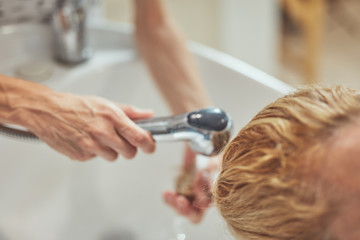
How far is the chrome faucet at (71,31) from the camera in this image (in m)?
0.90

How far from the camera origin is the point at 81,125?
642mm

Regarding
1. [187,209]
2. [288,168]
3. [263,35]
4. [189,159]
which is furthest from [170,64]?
[263,35]

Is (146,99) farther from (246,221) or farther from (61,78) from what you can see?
(246,221)

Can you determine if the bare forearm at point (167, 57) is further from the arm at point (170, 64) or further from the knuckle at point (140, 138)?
the knuckle at point (140, 138)

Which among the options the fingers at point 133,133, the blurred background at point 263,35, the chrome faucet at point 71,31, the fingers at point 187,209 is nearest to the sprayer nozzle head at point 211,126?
the fingers at point 133,133

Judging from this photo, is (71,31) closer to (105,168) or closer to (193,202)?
(105,168)

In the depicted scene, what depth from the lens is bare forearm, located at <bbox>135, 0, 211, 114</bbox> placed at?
0.87m

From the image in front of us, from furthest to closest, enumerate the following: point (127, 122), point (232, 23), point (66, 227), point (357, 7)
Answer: point (357, 7), point (232, 23), point (66, 227), point (127, 122)

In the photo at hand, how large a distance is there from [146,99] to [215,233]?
1.26ft

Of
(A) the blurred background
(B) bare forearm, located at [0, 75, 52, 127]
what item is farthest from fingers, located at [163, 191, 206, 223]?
(A) the blurred background

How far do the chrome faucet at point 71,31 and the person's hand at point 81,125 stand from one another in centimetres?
30

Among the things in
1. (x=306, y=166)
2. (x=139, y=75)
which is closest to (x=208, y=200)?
(x=306, y=166)

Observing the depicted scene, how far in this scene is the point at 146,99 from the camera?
1019 mm

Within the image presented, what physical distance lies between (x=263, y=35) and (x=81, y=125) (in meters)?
1.26
